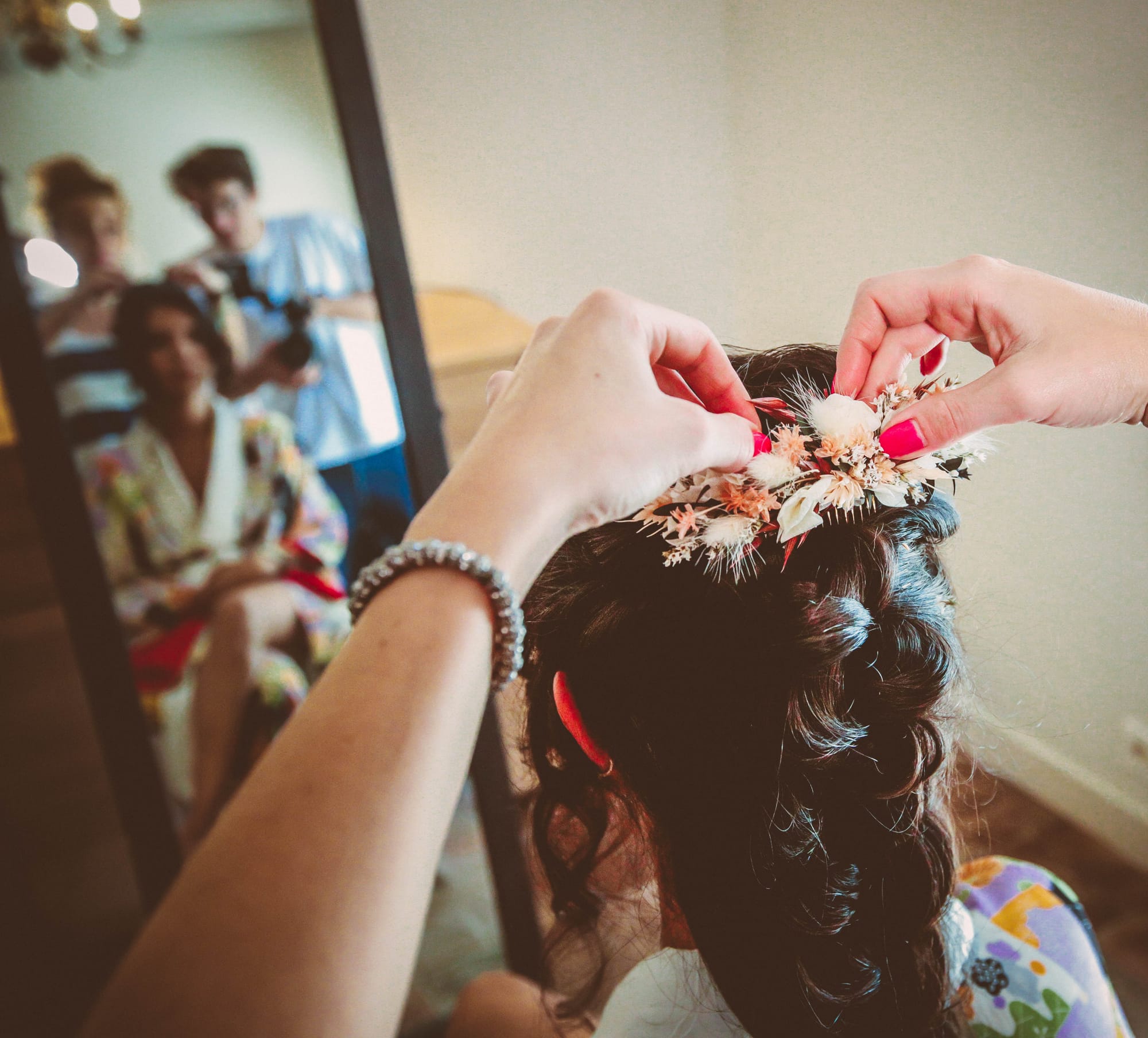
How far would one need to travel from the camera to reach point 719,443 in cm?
53

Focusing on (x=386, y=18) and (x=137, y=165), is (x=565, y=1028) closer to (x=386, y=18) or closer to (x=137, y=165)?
(x=137, y=165)

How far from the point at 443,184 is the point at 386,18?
0.86 ft

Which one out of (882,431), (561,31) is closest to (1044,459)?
(882,431)

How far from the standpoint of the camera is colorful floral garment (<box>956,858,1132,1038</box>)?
0.76 meters

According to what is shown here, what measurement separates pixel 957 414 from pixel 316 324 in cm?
99

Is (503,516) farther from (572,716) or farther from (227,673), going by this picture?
(227,673)

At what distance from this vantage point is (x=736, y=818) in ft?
2.10

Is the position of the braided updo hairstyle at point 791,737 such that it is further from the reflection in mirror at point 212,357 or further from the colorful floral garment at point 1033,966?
the reflection in mirror at point 212,357

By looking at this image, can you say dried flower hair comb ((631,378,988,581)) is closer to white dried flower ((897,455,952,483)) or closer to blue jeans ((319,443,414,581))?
white dried flower ((897,455,952,483))

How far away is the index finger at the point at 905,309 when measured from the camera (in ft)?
2.06

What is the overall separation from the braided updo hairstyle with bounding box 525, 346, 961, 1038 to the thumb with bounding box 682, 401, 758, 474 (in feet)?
0.29

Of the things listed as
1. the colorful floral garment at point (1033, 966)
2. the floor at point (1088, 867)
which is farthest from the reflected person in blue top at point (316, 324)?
the floor at point (1088, 867)

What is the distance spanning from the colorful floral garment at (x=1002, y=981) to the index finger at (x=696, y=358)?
53 cm

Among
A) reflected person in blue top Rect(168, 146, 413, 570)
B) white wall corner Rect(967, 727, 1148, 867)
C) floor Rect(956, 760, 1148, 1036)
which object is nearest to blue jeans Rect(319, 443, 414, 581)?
reflected person in blue top Rect(168, 146, 413, 570)
